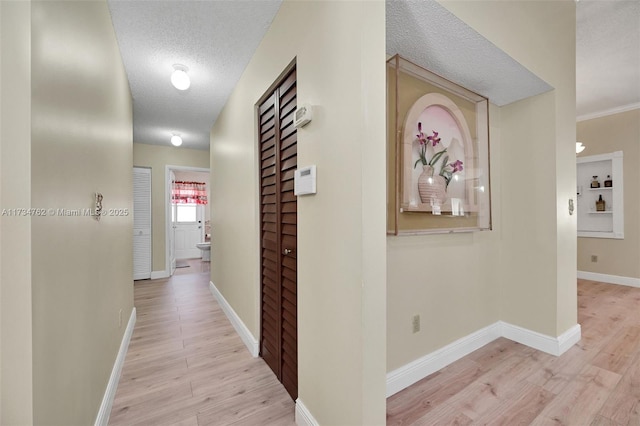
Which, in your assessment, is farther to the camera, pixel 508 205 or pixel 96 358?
pixel 508 205

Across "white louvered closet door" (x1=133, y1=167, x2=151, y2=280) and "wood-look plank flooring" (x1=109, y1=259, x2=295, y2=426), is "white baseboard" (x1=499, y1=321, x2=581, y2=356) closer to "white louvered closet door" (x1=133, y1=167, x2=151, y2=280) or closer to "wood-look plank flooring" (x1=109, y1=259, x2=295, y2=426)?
"wood-look plank flooring" (x1=109, y1=259, x2=295, y2=426)

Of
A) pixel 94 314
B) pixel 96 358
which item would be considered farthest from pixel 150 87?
pixel 96 358

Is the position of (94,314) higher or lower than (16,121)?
lower

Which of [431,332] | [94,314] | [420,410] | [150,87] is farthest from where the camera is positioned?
[150,87]

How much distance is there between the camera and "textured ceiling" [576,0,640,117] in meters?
2.23

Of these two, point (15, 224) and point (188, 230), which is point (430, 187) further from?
point (188, 230)

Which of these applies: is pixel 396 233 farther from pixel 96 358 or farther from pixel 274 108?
pixel 96 358

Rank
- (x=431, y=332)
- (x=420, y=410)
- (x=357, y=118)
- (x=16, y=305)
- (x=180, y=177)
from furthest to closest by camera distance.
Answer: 1. (x=180, y=177)
2. (x=431, y=332)
3. (x=420, y=410)
4. (x=357, y=118)
5. (x=16, y=305)

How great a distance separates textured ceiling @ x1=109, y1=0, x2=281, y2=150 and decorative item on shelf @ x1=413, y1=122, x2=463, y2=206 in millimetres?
1355

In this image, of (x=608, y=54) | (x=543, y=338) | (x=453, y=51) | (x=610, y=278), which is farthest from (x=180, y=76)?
(x=610, y=278)

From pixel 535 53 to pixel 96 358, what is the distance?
11.2ft

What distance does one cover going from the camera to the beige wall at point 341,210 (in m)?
1.07

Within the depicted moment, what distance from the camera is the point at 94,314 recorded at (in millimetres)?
1433

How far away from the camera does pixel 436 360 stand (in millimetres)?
1952
